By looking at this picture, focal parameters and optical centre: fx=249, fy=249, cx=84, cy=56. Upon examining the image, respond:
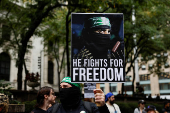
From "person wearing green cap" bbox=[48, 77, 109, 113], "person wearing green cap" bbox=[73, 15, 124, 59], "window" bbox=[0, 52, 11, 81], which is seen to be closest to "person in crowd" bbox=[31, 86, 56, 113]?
→ "person wearing green cap" bbox=[73, 15, 124, 59]

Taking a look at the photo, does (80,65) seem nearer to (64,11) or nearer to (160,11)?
(160,11)

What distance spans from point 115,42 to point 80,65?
2.59 feet

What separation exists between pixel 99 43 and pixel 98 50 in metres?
0.14

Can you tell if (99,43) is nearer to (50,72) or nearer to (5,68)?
(5,68)

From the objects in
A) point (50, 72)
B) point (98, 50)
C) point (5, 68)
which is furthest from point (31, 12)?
point (50, 72)

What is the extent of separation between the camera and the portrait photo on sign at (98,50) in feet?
15.0

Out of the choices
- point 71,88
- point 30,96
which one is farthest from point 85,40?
point 30,96

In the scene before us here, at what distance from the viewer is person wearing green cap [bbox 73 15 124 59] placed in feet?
15.3

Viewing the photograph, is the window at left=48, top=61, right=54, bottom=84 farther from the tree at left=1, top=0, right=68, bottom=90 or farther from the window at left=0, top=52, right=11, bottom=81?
the tree at left=1, top=0, right=68, bottom=90

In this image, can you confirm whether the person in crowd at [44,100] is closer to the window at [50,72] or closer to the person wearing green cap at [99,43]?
the person wearing green cap at [99,43]

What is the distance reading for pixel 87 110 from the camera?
3285 mm

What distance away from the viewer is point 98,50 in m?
4.72

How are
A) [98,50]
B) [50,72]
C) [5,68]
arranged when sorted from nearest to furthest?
[98,50]
[5,68]
[50,72]

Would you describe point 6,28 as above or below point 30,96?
above
